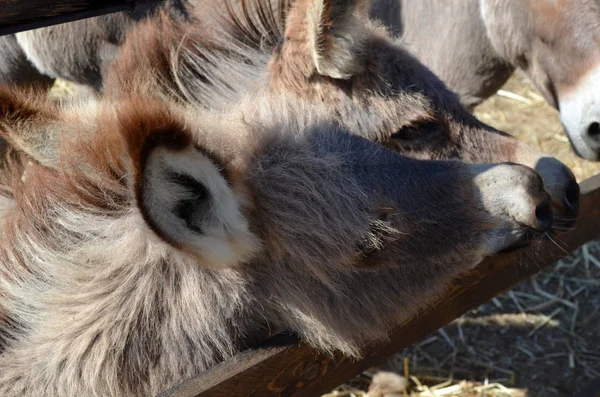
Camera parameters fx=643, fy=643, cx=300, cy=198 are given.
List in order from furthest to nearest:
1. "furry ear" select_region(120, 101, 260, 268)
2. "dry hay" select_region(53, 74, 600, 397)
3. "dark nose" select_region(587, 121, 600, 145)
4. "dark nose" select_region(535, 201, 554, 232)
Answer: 1. "dry hay" select_region(53, 74, 600, 397)
2. "dark nose" select_region(587, 121, 600, 145)
3. "dark nose" select_region(535, 201, 554, 232)
4. "furry ear" select_region(120, 101, 260, 268)

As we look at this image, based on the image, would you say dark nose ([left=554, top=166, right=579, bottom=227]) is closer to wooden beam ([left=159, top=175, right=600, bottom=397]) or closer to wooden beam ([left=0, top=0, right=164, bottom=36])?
wooden beam ([left=159, top=175, right=600, bottom=397])

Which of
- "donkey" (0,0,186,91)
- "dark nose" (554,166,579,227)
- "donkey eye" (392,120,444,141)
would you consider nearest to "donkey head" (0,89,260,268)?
"donkey eye" (392,120,444,141)

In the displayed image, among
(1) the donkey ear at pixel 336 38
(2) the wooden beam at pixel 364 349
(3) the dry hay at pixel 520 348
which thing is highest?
(1) the donkey ear at pixel 336 38

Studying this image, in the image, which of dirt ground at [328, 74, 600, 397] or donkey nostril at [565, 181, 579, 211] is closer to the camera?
donkey nostril at [565, 181, 579, 211]

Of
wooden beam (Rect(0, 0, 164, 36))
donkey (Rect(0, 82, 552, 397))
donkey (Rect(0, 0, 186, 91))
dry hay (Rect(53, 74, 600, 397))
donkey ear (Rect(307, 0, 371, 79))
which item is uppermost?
donkey (Rect(0, 0, 186, 91))

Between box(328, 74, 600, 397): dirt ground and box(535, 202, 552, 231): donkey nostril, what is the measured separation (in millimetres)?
2015

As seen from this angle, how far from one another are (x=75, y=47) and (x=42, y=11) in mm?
2326

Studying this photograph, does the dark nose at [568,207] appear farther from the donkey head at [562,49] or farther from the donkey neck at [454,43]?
the donkey neck at [454,43]

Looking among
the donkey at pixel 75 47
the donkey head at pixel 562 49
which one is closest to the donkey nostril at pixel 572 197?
the donkey head at pixel 562 49

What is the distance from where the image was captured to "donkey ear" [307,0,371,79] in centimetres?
251

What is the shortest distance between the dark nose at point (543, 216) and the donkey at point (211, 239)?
1 centimetres

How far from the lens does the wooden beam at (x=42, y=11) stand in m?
1.45

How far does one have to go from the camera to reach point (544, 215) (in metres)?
2.10

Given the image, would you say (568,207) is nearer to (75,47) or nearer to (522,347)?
(522,347)
